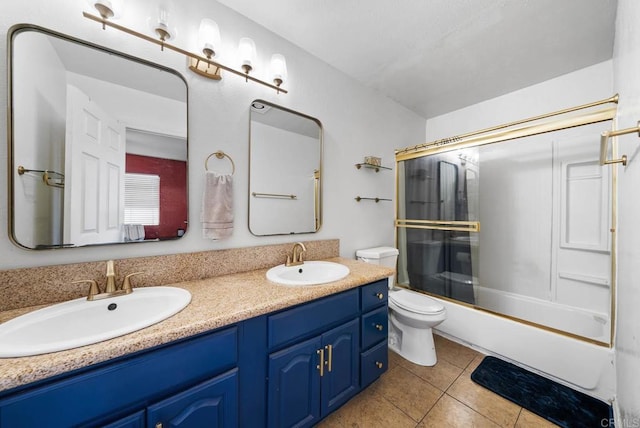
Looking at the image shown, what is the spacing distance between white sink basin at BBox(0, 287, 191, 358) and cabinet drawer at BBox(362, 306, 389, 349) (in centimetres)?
100

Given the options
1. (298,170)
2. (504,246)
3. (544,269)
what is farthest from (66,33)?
(544,269)

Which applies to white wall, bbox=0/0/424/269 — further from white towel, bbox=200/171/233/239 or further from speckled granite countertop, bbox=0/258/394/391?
speckled granite countertop, bbox=0/258/394/391

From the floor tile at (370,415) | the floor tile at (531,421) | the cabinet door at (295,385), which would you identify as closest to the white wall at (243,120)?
the cabinet door at (295,385)

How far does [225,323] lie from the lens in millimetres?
845

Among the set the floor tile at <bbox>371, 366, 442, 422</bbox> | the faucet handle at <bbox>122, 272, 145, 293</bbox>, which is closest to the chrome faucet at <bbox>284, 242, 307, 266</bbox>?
the faucet handle at <bbox>122, 272, 145, 293</bbox>

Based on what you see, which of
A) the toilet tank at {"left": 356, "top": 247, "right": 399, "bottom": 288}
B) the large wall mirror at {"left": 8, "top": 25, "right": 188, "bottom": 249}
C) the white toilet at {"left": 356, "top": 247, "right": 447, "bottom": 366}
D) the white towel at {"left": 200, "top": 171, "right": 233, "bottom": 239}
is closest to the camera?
the large wall mirror at {"left": 8, "top": 25, "right": 188, "bottom": 249}

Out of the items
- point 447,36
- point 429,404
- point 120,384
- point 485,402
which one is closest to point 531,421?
point 485,402

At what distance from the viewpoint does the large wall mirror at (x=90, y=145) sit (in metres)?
0.90

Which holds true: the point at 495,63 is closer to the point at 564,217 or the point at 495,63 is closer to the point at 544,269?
the point at 564,217

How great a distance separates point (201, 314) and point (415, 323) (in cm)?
157

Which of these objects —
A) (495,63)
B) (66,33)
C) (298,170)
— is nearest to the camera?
(66,33)

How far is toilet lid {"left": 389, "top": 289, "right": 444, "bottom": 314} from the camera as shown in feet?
5.71

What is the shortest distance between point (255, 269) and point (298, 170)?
2.51 ft

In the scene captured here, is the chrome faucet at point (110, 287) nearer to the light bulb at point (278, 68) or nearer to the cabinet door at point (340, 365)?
the cabinet door at point (340, 365)
